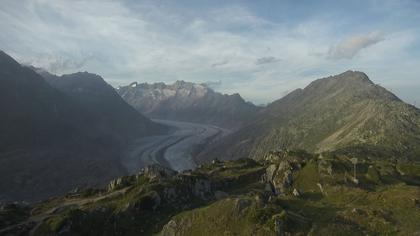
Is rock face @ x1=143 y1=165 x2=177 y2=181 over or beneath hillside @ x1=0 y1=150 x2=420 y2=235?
over

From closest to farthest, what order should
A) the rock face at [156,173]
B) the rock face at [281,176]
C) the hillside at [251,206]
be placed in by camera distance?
the hillside at [251,206] < the rock face at [281,176] < the rock face at [156,173]

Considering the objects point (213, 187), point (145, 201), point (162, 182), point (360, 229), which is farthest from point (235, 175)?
point (360, 229)

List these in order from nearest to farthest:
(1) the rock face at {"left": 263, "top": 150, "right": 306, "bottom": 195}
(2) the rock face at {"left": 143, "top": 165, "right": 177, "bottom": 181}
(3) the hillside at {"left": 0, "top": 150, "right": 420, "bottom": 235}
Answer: (3) the hillside at {"left": 0, "top": 150, "right": 420, "bottom": 235}
(1) the rock face at {"left": 263, "top": 150, "right": 306, "bottom": 195}
(2) the rock face at {"left": 143, "top": 165, "right": 177, "bottom": 181}

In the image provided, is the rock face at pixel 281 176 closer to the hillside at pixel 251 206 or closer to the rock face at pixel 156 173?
the hillside at pixel 251 206

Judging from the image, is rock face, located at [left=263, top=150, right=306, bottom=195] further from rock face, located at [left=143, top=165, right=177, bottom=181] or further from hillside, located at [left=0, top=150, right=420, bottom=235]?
rock face, located at [left=143, top=165, right=177, bottom=181]

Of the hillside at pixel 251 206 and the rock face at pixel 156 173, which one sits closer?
the hillside at pixel 251 206

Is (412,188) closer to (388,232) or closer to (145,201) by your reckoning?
(388,232)

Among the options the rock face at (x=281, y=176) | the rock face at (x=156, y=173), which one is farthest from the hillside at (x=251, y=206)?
the rock face at (x=156, y=173)

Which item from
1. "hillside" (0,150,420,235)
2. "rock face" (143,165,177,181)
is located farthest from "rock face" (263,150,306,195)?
"rock face" (143,165,177,181)

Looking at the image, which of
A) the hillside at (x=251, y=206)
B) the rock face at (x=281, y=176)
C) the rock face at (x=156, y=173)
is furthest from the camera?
the rock face at (x=156, y=173)

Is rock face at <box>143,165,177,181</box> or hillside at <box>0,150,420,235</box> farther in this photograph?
rock face at <box>143,165,177,181</box>
